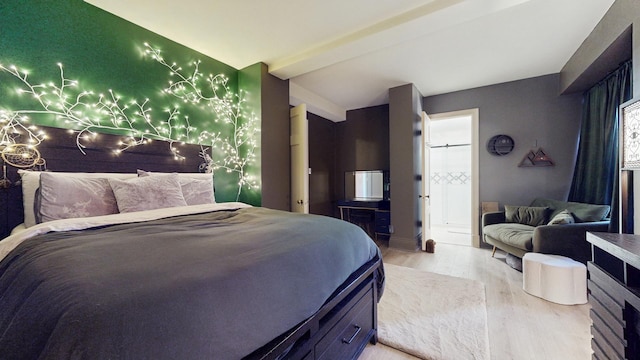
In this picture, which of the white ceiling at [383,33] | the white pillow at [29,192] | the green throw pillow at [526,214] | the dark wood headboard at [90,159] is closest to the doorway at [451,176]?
the green throw pillow at [526,214]

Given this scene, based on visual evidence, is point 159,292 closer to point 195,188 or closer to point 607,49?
point 195,188

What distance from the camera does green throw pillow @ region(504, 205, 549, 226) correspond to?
3.10 m

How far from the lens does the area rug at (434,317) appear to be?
157 centimetres

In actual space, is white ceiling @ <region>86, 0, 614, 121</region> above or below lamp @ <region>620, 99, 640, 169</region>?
above

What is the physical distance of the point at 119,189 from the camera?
1858 millimetres

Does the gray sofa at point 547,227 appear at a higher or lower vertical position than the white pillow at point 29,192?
lower

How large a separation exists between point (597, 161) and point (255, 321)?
414 cm

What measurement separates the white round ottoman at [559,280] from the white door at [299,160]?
8.18 feet

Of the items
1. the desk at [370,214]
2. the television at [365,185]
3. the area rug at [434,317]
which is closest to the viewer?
the area rug at [434,317]

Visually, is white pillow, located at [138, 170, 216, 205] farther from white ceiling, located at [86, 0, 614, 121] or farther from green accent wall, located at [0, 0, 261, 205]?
white ceiling, located at [86, 0, 614, 121]

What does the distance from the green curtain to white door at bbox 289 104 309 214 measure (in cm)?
311

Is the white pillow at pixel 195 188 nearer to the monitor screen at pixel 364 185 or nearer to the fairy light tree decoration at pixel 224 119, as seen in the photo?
the fairy light tree decoration at pixel 224 119

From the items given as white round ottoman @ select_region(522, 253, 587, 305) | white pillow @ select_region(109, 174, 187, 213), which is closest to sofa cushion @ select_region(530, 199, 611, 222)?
white round ottoman @ select_region(522, 253, 587, 305)

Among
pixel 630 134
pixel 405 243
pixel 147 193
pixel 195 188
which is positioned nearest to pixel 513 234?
pixel 405 243
